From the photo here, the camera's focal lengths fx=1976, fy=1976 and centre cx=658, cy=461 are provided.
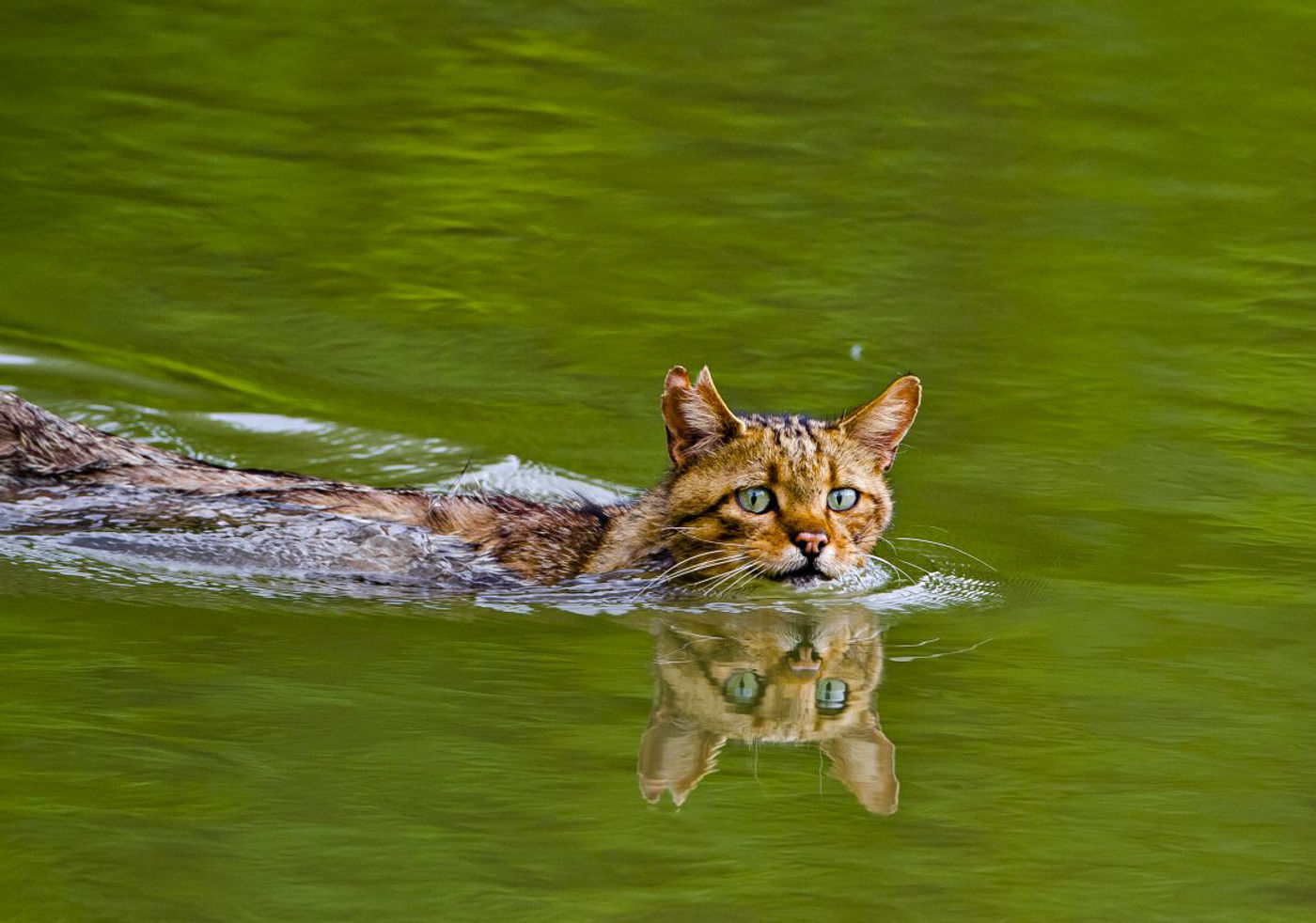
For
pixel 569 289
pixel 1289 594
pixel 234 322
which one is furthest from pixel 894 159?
pixel 1289 594

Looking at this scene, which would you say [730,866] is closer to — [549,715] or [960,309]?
[549,715]

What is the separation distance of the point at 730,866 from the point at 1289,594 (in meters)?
3.64

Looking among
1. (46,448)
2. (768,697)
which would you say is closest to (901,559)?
(768,697)

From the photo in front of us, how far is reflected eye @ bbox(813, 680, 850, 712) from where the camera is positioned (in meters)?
5.67

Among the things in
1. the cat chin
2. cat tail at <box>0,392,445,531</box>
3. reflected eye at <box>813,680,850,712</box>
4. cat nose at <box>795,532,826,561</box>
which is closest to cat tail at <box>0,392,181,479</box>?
cat tail at <box>0,392,445,531</box>

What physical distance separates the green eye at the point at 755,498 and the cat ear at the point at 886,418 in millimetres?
435

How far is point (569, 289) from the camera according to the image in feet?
37.0

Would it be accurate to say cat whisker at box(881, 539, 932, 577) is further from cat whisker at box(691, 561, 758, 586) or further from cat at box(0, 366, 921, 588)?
cat whisker at box(691, 561, 758, 586)

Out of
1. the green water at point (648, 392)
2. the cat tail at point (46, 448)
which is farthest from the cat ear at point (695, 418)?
the cat tail at point (46, 448)

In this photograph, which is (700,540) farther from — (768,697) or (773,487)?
(768,697)

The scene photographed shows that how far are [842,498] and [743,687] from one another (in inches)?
51.5

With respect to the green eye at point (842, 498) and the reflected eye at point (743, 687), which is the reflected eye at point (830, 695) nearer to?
the reflected eye at point (743, 687)

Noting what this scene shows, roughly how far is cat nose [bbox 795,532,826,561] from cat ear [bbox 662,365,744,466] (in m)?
0.51

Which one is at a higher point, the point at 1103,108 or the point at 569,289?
the point at 1103,108
